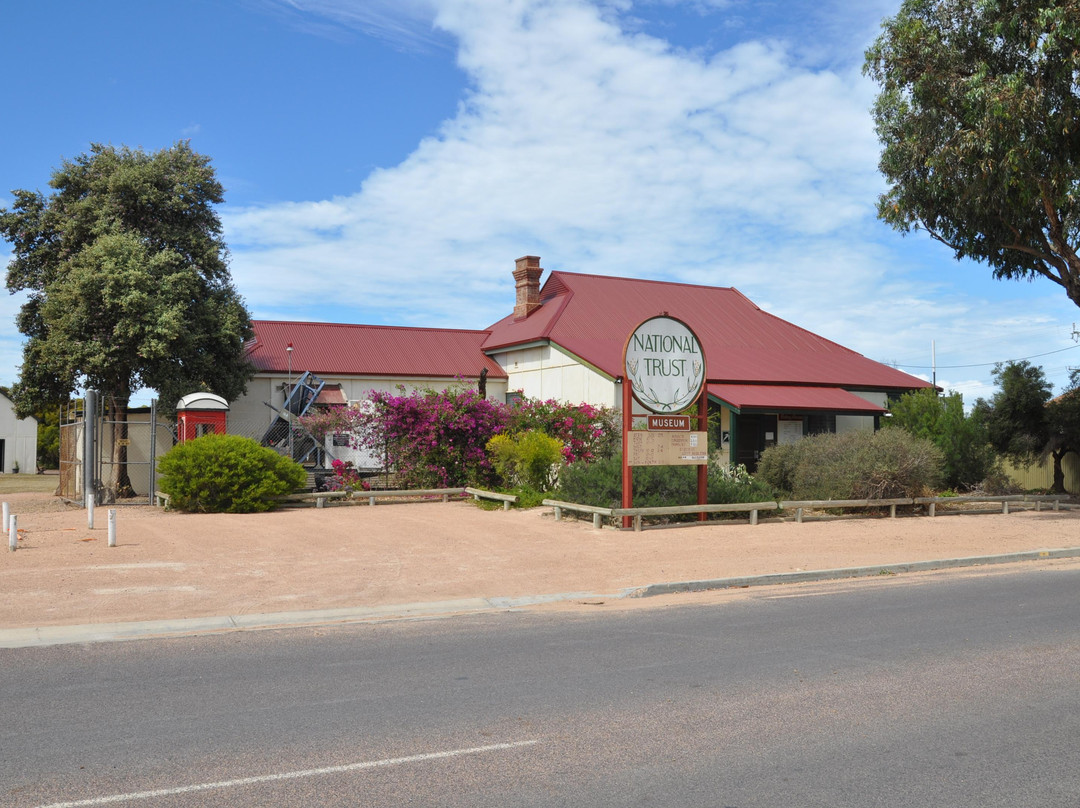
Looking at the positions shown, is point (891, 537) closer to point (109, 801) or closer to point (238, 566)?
point (238, 566)

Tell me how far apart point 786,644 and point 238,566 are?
7711mm

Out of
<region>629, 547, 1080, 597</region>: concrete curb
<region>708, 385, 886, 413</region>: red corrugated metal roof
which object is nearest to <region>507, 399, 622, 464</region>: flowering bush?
<region>708, 385, 886, 413</region>: red corrugated metal roof

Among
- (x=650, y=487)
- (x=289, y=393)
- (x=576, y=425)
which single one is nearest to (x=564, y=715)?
(x=650, y=487)

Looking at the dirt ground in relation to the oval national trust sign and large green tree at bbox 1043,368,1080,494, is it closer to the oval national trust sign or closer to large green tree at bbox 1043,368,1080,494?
the oval national trust sign

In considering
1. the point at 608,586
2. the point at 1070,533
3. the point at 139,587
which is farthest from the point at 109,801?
the point at 1070,533

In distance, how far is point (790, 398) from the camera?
1006 inches

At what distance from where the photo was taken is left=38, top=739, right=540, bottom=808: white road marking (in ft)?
14.7

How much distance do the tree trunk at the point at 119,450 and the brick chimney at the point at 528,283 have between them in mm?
13444

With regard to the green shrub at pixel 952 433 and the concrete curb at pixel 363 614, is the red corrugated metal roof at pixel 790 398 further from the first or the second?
the concrete curb at pixel 363 614

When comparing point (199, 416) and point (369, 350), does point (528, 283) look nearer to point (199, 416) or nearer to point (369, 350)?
point (369, 350)

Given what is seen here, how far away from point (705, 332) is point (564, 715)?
25063mm

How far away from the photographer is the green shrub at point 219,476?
18891 mm

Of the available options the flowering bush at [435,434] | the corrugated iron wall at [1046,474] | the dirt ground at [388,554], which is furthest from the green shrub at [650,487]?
the corrugated iron wall at [1046,474]

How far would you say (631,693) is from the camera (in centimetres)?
645
